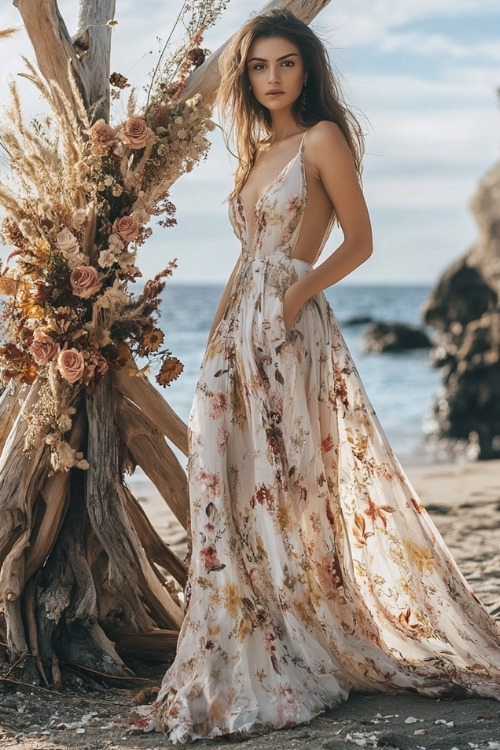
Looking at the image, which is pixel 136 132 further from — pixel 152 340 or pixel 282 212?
pixel 152 340

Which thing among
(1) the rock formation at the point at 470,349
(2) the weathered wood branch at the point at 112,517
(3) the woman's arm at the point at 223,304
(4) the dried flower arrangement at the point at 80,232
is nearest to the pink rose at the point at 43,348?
(4) the dried flower arrangement at the point at 80,232

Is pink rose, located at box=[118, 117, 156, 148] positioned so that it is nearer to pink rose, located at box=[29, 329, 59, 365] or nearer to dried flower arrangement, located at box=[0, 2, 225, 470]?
dried flower arrangement, located at box=[0, 2, 225, 470]

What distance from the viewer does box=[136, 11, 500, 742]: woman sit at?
10.5 feet

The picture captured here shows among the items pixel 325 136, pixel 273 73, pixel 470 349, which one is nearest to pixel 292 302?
pixel 325 136

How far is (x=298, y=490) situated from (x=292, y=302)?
0.65m

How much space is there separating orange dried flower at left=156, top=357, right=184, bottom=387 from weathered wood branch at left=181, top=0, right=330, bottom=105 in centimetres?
107

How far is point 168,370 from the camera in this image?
12.7 ft

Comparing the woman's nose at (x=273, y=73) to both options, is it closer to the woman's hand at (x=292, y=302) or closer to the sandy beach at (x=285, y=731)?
the woman's hand at (x=292, y=302)

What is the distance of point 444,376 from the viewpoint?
14.9m

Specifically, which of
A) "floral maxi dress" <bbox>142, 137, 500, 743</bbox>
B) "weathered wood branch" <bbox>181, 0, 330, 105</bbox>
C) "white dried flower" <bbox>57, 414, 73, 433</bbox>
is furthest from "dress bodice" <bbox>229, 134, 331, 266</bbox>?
"white dried flower" <bbox>57, 414, 73, 433</bbox>

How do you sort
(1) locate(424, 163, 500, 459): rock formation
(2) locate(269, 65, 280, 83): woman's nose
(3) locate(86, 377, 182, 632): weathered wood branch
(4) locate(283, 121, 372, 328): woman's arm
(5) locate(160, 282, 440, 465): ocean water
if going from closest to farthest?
(4) locate(283, 121, 372, 328): woman's arm < (2) locate(269, 65, 280, 83): woman's nose < (3) locate(86, 377, 182, 632): weathered wood branch < (1) locate(424, 163, 500, 459): rock formation < (5) locate(160, 282, 440, 465): ocean water

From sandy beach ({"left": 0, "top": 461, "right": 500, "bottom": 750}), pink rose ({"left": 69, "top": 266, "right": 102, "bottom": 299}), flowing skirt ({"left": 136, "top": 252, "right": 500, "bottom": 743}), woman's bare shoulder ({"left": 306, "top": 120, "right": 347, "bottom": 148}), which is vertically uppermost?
woman's bare shoulder ({"left": 306, "top": 120, "right": 347, "bottom": 148})

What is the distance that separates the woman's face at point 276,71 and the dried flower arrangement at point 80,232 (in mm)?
317

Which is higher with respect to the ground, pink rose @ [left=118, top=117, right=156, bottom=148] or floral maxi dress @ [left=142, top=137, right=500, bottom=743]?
pink rose @ [left=118, top=117, right=156, bottom=148]
